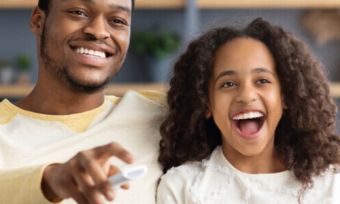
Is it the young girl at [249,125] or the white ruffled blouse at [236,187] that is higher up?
the young girl at [249,125]

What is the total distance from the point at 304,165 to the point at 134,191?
1.33ft

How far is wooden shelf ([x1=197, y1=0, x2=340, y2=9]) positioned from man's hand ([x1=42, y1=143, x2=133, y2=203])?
8.77 feet

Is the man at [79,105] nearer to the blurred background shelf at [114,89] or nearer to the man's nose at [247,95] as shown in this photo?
the man's nose at [247,95]

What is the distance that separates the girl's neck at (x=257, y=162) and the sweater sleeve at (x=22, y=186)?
22.0 inches

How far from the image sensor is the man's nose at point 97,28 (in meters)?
1.56

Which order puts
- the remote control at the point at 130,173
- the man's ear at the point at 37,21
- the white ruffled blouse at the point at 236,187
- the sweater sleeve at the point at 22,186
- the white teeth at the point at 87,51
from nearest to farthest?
the remote control at the point at 130,173 → the sweater sleeve at the point at 22,186 → the white ruffled blouse at the point at 236,187 → the white teeth at the point at 87,51 → the man's ear at the point at 37,21

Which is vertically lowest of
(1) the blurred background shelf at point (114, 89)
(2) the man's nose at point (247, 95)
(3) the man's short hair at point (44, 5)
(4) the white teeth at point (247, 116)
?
(1) the blurred background shelf at point (114, 89)

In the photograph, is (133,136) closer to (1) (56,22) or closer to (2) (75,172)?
(1) (56,22)

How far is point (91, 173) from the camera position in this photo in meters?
0.91

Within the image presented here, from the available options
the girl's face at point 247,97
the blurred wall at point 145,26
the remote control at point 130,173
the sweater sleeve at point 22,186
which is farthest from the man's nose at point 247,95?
the blurred wall at point 145,26

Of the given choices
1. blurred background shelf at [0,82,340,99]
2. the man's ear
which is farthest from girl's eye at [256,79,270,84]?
blurred background shelf at [0,82,340,99]

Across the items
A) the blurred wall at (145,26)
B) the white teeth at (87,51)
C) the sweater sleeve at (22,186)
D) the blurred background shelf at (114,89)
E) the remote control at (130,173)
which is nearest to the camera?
the remote control at (130,173)

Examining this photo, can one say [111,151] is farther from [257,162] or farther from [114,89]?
[114,89]

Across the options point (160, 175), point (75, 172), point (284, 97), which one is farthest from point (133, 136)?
point (75, 172)
